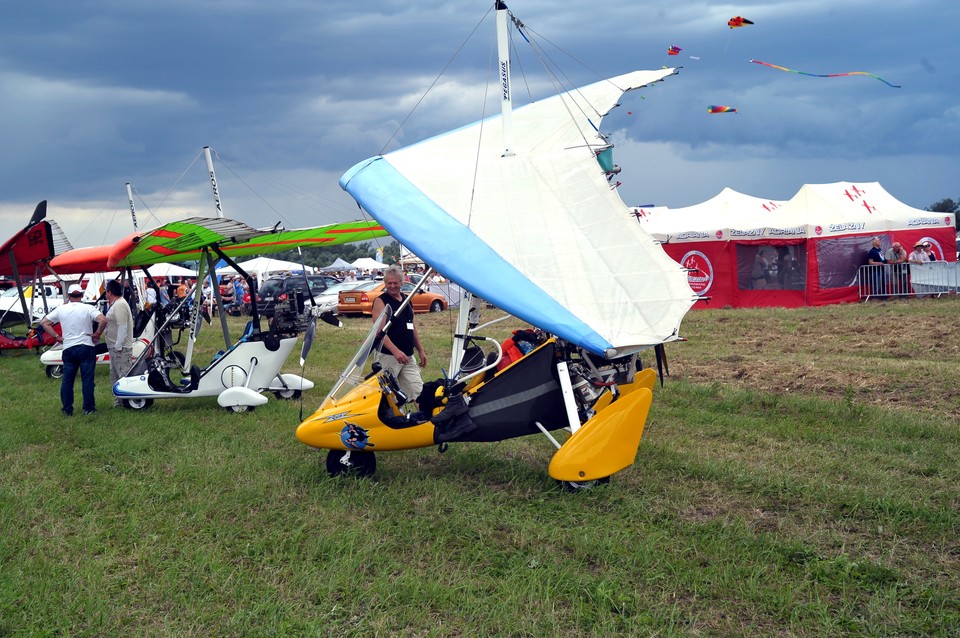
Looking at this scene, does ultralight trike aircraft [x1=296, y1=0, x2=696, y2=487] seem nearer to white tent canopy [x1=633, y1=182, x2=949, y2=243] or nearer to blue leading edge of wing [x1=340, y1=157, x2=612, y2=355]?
blue leading edge of wing [x1=340, y1=157, x2=612, y2=355]

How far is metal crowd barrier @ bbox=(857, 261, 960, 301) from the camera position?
68.7 ft

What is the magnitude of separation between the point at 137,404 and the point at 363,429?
20.0 ft

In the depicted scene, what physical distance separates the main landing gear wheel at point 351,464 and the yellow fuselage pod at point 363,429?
0.26m

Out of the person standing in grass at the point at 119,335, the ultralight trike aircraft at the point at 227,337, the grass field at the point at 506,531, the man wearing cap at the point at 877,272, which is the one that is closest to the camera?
the grass field at the point at 506,531

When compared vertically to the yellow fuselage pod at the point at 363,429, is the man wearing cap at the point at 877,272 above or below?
below

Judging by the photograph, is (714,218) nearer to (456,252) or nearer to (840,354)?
(840,354)

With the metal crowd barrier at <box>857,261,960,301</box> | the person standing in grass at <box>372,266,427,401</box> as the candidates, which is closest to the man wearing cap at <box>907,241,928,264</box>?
the metal crowd barrier at <box>857,261,960,301</box>

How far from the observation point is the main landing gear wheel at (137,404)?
11117 mm

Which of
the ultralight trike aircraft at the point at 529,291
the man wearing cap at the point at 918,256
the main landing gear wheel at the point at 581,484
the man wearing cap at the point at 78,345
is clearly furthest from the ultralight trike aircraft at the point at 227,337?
the man wearing cap at the point at 918,256

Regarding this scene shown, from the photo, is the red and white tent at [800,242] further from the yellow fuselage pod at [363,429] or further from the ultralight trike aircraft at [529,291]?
the yellow fuselage pod at [363,429]

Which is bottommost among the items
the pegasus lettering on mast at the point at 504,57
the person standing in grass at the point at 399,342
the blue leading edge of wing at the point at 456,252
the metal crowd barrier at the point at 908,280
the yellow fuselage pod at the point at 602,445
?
the metal crowd barrier at the point at 908,280

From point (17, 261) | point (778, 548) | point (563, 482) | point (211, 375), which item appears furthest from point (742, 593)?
point (17, 261)

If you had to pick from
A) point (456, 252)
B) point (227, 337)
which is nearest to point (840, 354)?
point (456, 252)

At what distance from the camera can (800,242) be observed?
22.0 meters
